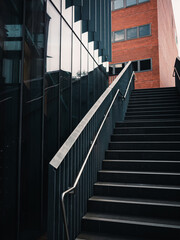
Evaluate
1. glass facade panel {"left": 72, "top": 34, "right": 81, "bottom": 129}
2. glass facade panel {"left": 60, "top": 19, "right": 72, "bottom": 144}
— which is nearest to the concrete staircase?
glass facade panel {"left": 60, "top": 19, "right": 72, "bottom": 144}

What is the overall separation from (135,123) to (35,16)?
3.70 meters

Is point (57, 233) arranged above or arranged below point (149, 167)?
below

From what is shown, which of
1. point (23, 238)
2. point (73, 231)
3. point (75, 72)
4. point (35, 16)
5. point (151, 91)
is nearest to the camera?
point (73, 231)

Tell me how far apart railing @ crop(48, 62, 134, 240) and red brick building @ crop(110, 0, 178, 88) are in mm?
12772

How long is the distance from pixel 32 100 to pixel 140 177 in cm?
276

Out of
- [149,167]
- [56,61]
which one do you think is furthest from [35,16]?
[149,167]

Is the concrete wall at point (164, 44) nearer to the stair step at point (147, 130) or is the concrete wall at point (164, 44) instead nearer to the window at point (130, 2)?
the window at point (130, 2)

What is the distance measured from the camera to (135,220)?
3.31m

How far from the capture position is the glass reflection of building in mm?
3934

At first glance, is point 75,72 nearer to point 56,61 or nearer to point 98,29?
point 56,61

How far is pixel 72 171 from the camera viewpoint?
134 inches

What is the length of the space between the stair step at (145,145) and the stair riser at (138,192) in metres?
1.40

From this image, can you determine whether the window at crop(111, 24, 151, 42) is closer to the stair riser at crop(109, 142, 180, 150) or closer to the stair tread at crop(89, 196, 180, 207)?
the stair riser at crop(109, 142, 180, 150)

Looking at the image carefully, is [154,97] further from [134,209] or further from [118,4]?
[118,4]
